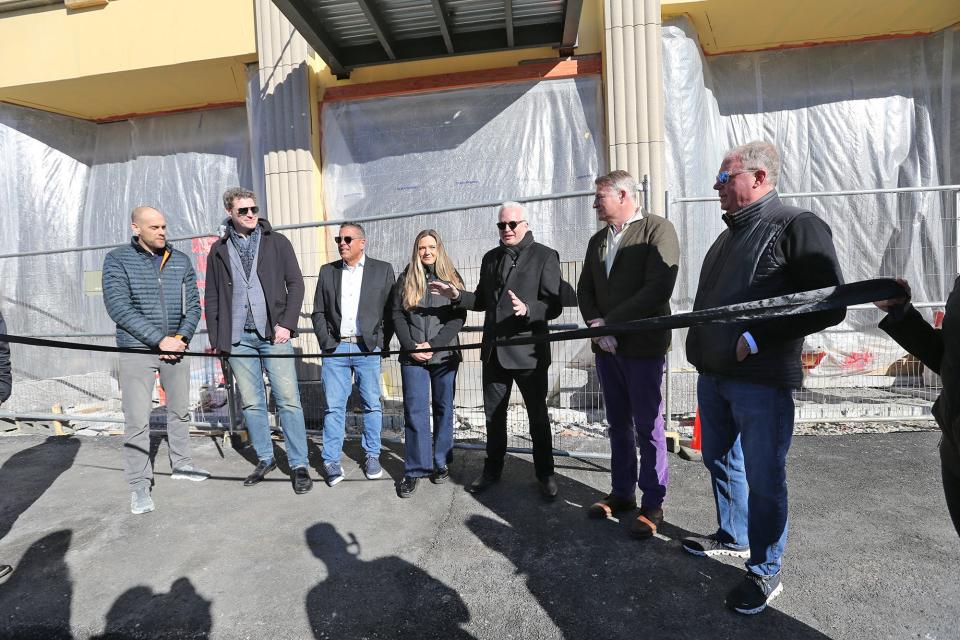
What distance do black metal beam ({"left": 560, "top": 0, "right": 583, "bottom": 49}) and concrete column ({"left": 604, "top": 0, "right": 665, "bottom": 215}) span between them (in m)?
0.34

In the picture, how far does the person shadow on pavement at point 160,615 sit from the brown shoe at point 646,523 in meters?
2.21

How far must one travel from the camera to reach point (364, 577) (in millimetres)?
2840

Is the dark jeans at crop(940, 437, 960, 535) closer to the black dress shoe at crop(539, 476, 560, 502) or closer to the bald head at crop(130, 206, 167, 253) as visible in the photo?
the black dress shoe at crop(539, 476, 560, 502)

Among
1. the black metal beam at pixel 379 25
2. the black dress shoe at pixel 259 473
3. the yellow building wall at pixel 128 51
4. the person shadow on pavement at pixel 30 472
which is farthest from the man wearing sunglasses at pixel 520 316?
the yellow building wall at pixel 128 51

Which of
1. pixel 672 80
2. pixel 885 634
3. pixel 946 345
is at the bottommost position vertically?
pixel 885 634

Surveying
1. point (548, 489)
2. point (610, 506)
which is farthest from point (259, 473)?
point (610, 506)

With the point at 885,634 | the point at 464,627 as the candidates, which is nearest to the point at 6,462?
the point at 464,627

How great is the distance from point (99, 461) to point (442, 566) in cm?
394

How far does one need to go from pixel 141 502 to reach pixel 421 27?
16.5 feet

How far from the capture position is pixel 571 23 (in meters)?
5.54

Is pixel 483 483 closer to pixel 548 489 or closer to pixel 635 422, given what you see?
pixel 548 489

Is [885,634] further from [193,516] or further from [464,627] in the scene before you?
[193,516]

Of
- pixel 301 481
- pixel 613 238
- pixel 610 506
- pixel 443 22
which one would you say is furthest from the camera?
pixel 443 22

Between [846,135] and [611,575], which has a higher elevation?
[846,135]
